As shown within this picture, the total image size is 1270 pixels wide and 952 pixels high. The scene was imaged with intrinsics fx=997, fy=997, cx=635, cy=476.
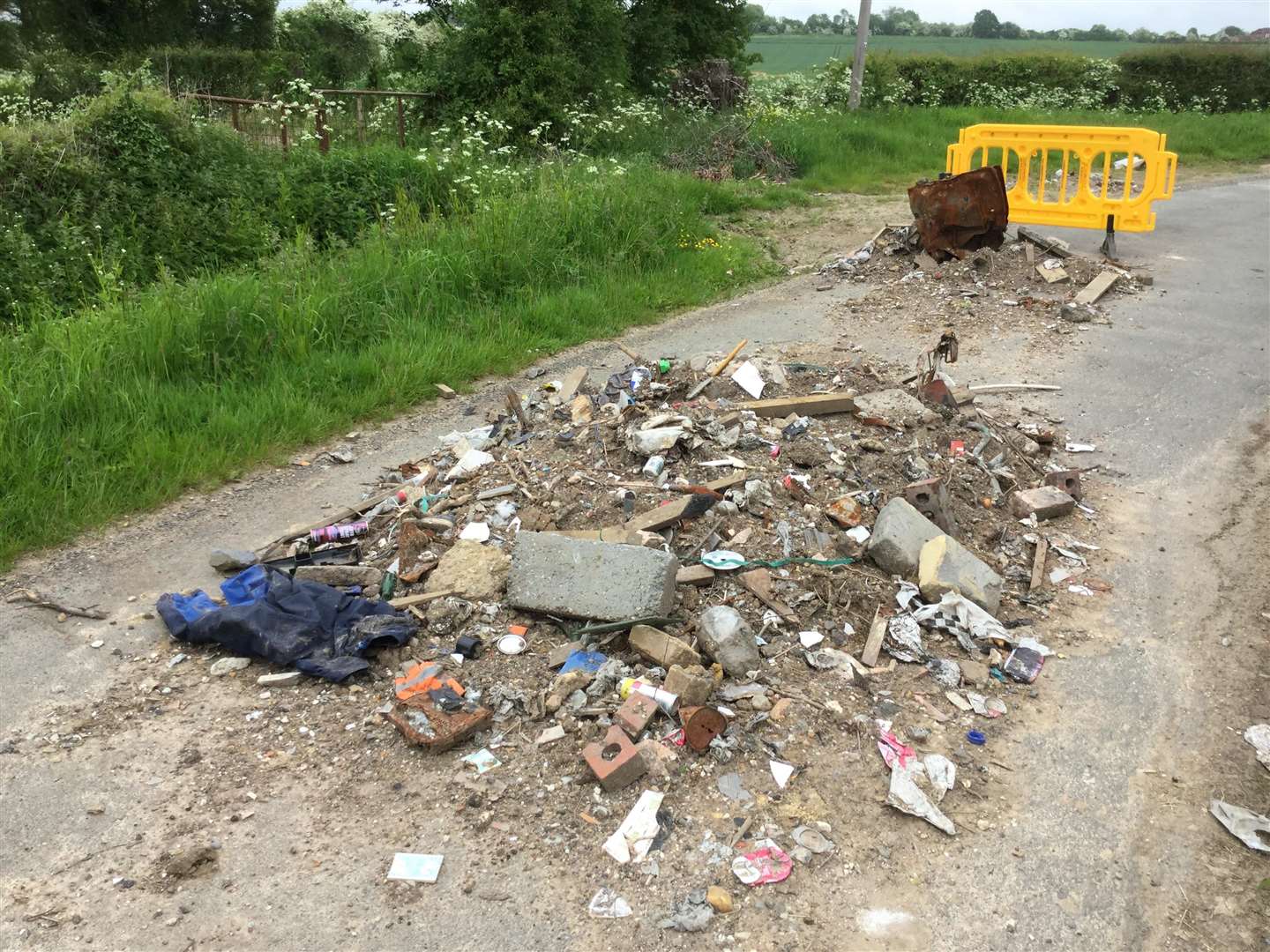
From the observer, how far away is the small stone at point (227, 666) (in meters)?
4.03

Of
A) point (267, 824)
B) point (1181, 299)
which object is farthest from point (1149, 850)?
point (1181, 299)

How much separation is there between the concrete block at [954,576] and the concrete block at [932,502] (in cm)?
29

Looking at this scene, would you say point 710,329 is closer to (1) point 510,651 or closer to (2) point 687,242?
(2) point 687,242

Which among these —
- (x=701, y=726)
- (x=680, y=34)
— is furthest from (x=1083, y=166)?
(x=680, y=34)

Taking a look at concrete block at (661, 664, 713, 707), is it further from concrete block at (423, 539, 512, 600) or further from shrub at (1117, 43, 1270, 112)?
shrub at (1117, 43, 1270, 112)

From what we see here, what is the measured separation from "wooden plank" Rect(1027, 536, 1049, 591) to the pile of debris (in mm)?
18

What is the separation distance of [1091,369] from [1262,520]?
2479 mm

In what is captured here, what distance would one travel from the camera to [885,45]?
27.0 m

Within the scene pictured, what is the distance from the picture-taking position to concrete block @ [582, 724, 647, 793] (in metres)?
3.31

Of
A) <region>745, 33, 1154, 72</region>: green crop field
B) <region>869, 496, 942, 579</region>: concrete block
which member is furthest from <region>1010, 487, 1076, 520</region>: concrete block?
<region>745, 33, 1154, 72</region>: green crop field

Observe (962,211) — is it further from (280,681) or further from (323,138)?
(280,681)

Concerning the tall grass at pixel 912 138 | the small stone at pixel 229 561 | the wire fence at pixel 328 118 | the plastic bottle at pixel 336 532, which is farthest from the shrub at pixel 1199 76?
the small stone at pixel 229 561

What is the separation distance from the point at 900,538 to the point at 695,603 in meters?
1.03

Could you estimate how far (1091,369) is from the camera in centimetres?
756
